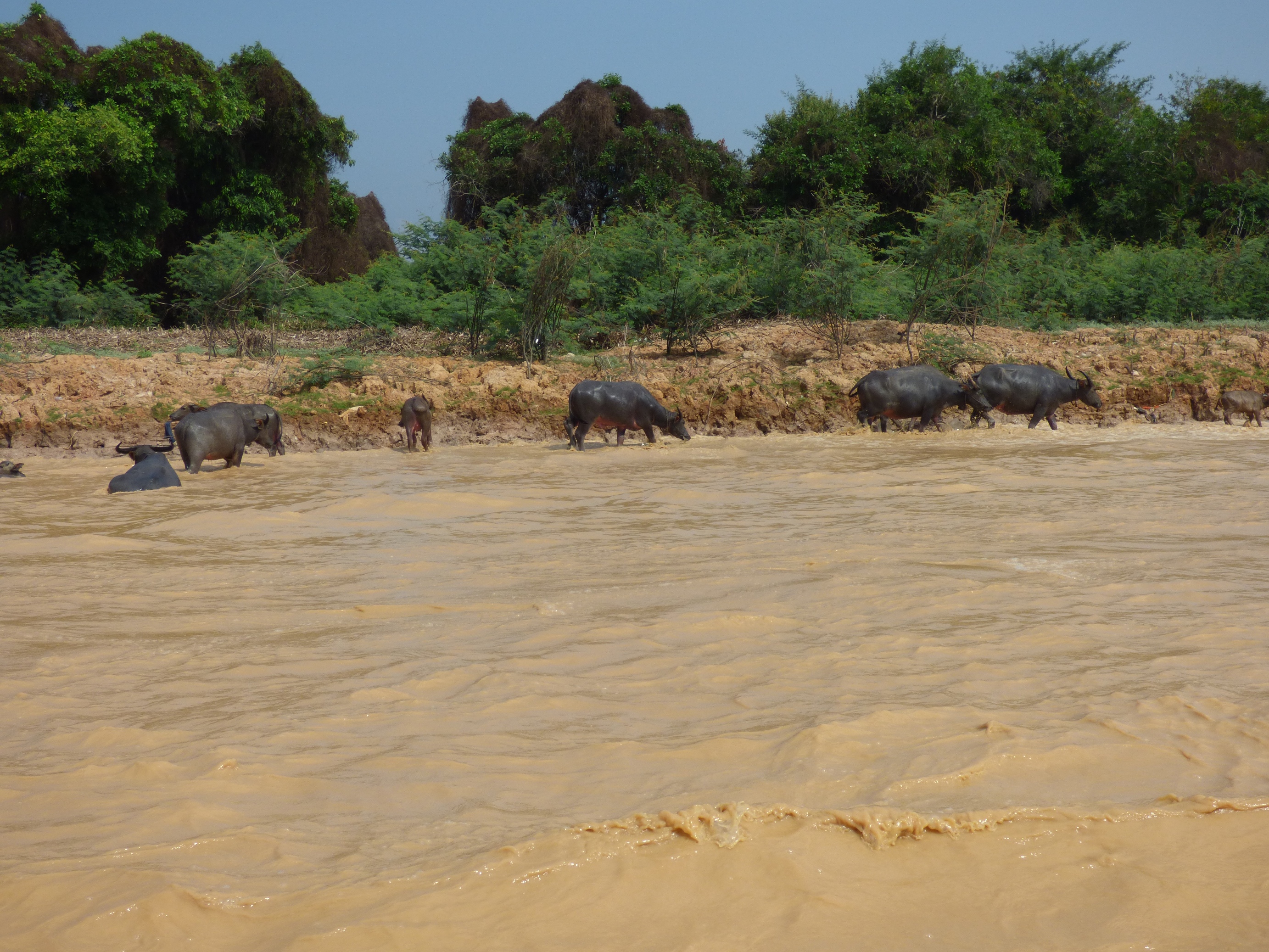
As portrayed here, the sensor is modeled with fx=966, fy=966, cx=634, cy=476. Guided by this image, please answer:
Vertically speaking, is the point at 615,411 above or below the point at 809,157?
below

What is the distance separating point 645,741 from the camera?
2.96 metres

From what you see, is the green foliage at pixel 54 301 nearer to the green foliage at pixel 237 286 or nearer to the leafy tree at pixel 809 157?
the green foliage at pixel 237 286

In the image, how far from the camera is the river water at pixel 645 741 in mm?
2113

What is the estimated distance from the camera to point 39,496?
8594 millimetres

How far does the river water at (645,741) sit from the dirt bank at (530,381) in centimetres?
631

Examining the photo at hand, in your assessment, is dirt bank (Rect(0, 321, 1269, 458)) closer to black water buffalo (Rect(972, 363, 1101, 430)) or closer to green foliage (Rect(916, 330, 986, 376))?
green foliage (Rect(916, 330, 986, 376))

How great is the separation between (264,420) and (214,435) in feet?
3.56

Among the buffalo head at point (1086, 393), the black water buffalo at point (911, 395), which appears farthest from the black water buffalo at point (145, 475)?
the buffalo head at point (1086, 393)

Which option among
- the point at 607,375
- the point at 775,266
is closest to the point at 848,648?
the point at 607,375

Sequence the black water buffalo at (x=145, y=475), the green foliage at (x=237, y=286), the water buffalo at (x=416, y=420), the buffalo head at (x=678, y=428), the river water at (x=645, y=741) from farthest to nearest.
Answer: the green foliage at (x=237, y=286) < the buffalo head at (x=678, y=428) < the water buffalo at (x=416, y=420) < the black water buffalo at (x=145, y=475) < the river water at (x=645, y=741)

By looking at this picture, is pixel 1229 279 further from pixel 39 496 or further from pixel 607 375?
pixel 39 496

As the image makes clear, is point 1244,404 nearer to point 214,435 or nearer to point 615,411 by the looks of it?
point 615,411

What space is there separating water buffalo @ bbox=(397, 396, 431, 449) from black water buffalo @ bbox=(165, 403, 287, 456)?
145cm

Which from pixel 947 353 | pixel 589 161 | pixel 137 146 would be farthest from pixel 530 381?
pixel 589 161
